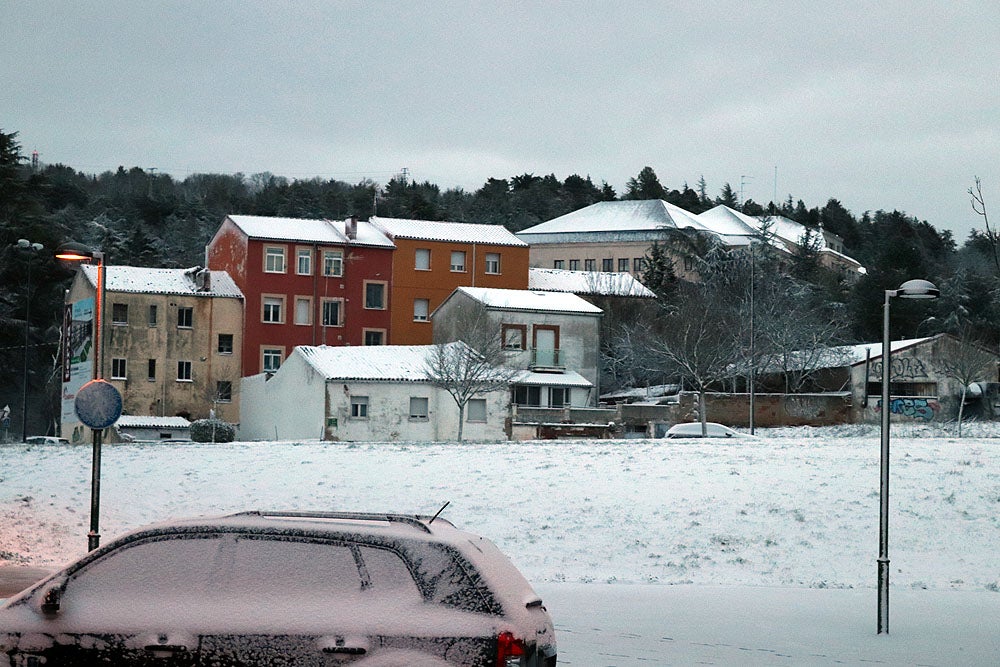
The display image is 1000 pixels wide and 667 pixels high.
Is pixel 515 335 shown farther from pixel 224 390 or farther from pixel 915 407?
pixel 915 407

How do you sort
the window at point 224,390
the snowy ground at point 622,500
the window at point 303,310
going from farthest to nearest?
the window at point 303,310
the window at point 224,390
the snowy ground at point 622,500

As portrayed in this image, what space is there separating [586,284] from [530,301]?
1637 cm

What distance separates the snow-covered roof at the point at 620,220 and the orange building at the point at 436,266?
3273 cm

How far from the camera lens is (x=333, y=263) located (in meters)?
77.7

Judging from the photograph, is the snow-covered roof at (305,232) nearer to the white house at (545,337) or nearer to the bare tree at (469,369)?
the white house at (545,337)

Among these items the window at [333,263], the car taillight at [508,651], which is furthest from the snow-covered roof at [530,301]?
the car taillight at [508,651]

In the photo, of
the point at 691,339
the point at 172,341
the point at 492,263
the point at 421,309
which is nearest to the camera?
the point at 691,339

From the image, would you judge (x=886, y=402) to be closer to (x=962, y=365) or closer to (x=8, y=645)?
(x=8, y=645)

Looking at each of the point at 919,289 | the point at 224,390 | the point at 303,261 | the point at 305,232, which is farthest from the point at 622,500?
the point at 305,232

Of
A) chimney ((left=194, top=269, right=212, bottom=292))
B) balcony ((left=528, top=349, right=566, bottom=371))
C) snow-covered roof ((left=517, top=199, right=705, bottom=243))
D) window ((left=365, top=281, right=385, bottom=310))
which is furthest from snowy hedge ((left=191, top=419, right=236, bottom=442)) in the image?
snow-covered roof ((left=517, top=199, right=705, bottom=243))

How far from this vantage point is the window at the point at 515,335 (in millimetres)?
69188

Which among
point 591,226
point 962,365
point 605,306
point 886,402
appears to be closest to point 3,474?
point 886,402

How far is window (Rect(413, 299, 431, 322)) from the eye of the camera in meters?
80.1

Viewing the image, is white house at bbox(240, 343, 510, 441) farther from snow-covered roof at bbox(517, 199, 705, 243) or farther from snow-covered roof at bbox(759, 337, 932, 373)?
snow-covered roof at bbox(517, 199, 705, 243)
